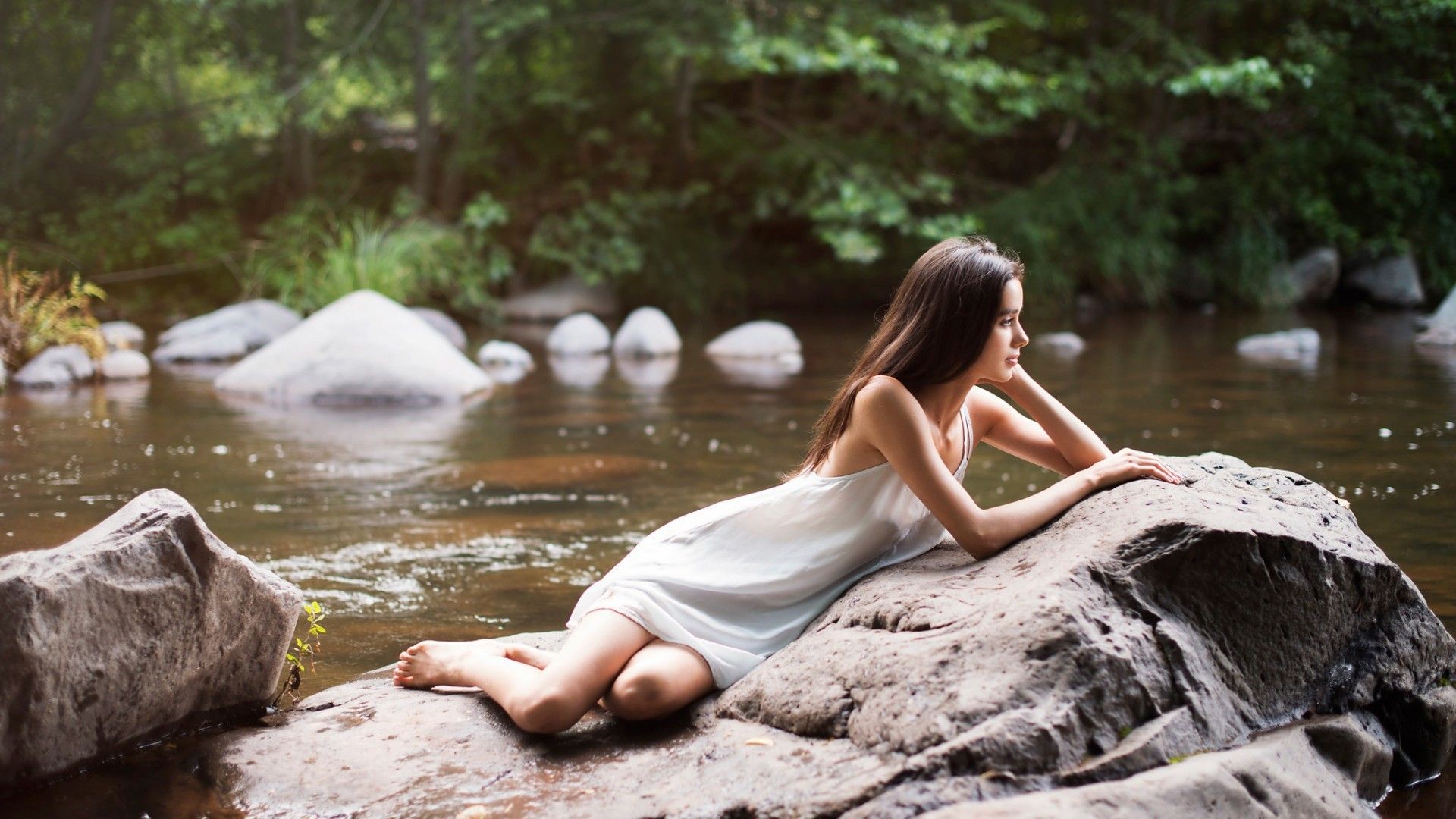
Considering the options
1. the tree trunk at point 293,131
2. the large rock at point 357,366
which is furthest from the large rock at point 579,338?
the tree trunk at point 293,131

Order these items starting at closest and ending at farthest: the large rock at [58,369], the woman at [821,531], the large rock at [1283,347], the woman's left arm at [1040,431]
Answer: the woman at [821,531], the woman's left arm at [1040,431], the large rock at [58,369], the large rock at [1283,347]

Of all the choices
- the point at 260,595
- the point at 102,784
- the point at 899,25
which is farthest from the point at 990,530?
the point at 899,25

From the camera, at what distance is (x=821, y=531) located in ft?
11.1

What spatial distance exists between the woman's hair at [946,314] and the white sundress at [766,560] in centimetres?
28

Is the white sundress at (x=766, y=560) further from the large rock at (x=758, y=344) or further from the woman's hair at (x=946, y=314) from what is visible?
the large rock at (x=758, y=344)

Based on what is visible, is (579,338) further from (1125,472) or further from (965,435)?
(1125,472)

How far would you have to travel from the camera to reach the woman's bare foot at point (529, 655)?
3.34 meters

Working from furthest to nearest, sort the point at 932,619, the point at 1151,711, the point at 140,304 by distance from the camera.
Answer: the point at 140,304
the point at 932,619
the point at 1151,711

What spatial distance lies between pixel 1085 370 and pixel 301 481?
7.13 meters

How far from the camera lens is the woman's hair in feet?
10.5

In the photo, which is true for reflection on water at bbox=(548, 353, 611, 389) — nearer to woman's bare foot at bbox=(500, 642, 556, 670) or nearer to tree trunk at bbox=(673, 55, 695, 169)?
tree trunk at bbox=(673, 55, 695, 169)

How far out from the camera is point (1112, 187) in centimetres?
1762

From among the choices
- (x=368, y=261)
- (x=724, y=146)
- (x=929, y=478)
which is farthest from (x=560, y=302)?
→ (x=929, y=478)

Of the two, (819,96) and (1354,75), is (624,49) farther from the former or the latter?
(1354,75)
